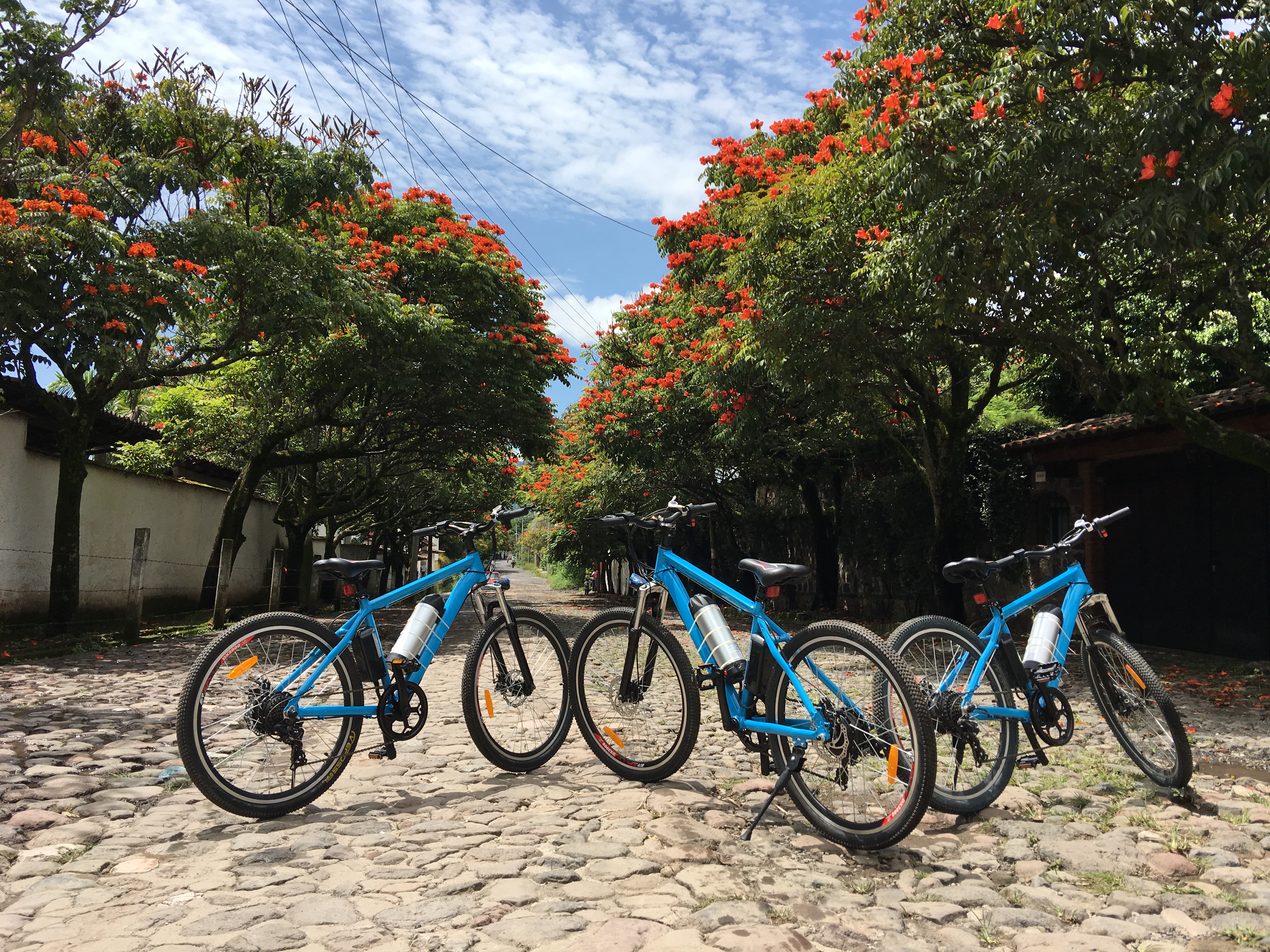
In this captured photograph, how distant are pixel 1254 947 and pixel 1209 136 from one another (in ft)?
17.0

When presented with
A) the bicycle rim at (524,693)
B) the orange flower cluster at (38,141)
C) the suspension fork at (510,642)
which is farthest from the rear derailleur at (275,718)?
the orange flower cluster at (38,141)

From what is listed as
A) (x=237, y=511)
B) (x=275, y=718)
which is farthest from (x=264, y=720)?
(x=237, y=511)

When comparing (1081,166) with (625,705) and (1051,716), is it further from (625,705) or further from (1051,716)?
(625,705)

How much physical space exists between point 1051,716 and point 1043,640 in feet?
1.07

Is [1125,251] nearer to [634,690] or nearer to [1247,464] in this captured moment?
[1247,464]

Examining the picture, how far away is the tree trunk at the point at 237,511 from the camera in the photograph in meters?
14.3

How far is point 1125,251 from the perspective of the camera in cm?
823

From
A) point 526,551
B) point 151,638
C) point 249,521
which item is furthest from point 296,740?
point 526,551

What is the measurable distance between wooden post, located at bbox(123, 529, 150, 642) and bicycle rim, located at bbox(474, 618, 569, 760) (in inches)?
286

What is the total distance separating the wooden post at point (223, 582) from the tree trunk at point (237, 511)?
728 millimetres

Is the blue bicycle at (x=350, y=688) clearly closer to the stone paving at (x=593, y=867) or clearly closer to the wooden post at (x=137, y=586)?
the stone paving at (x=593, y=867)

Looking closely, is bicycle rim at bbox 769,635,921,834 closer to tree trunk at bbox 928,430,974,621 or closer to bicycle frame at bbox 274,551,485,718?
bicycle frame at bbox 274,551,485,718

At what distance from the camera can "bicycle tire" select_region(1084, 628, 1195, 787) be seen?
12.4 feet

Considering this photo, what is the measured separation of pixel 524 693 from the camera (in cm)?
440
